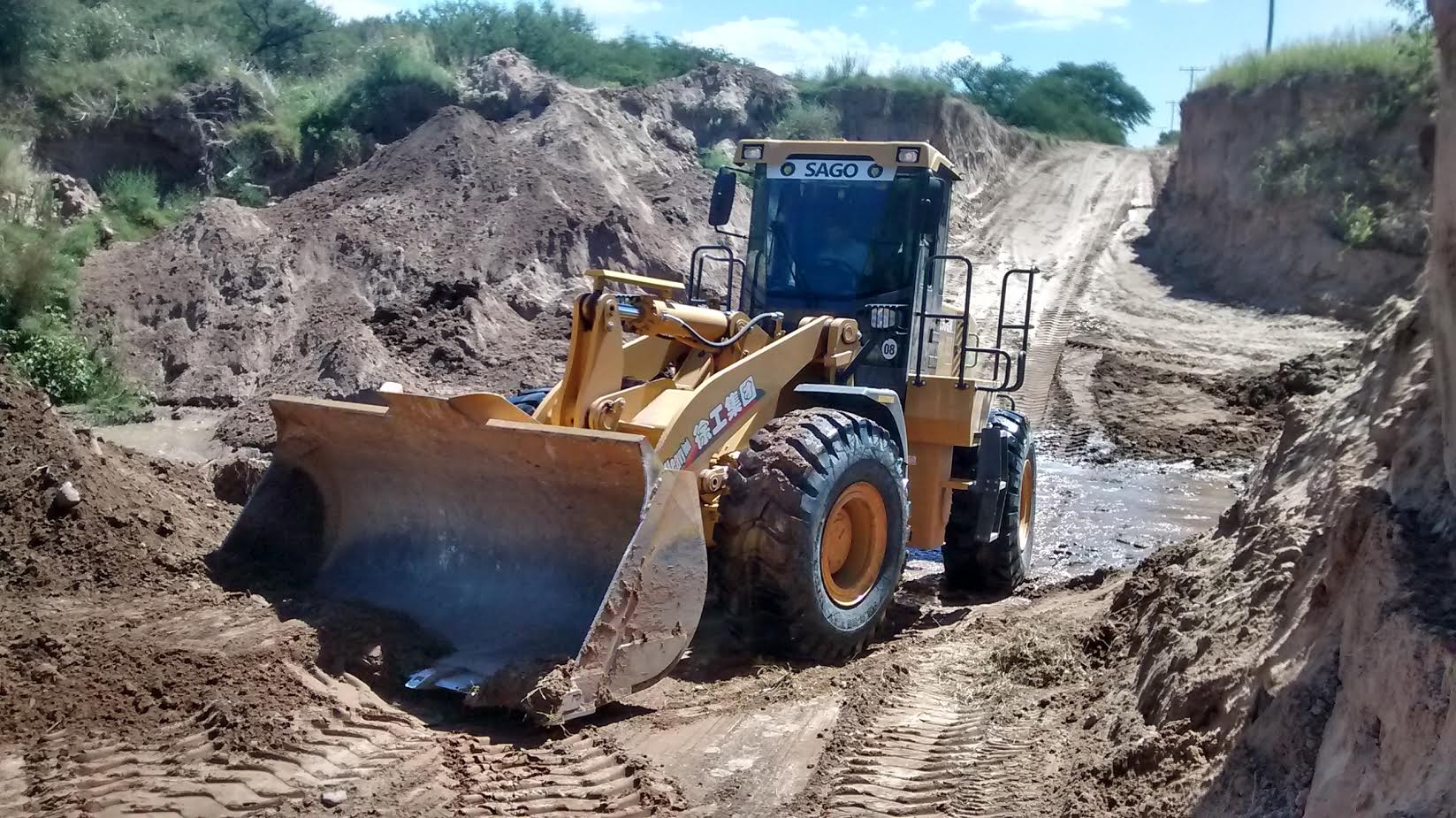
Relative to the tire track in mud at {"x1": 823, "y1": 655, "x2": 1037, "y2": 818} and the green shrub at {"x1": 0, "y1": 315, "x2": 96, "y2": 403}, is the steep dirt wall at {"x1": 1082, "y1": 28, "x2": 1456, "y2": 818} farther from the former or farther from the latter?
the green shrub at {"x1": 0, "y1": 315, "x2": 96, "y2": 403}

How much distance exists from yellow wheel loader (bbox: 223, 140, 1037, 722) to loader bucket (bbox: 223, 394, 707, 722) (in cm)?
1

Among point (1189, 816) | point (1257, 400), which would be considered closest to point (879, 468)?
point (1189, 816)

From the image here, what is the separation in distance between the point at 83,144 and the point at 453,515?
1694 centimetres

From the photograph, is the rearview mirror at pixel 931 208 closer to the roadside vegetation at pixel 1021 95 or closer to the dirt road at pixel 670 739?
the dirt road at pixel 670 739

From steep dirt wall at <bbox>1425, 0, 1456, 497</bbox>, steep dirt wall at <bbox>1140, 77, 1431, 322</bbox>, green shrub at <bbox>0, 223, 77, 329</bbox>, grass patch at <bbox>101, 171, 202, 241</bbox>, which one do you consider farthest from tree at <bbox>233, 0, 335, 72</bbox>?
steep dirt wall at <bbox>1425, 0, 1456, 497</bbox>

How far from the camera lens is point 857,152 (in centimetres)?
765

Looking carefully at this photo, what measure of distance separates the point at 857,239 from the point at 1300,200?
55.2 ft

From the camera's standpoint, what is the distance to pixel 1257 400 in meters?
15.4

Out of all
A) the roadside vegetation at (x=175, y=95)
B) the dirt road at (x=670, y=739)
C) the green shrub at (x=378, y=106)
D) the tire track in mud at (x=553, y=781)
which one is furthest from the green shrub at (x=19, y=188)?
the tire track in mud at (x=553, y=781)

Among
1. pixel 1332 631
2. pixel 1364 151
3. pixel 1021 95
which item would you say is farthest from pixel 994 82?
pixel 1332 631

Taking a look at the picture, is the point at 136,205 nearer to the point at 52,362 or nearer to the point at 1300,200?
the point at 52,362

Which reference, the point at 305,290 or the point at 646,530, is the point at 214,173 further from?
the point at 646,530

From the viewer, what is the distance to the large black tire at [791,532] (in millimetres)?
5922

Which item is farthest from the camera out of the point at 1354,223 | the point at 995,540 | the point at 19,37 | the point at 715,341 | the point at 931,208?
the point at 1354,223
